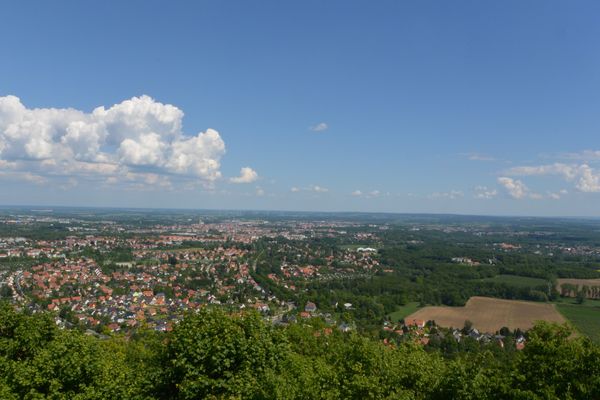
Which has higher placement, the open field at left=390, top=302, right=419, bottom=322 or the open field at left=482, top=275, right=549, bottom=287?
the open field at left=482, top=275, right=549, bottom=287

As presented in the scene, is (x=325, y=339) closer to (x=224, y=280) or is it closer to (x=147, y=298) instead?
(x=147, y=298)

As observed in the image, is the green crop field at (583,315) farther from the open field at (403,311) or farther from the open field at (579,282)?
the open field at (403,311)

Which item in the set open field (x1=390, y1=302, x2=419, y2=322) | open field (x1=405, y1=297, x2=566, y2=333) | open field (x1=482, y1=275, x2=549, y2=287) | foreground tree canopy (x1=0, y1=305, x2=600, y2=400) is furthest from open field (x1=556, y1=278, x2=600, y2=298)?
foreground tree canopy (x1=0, y1=305, x2=600, y2=400)

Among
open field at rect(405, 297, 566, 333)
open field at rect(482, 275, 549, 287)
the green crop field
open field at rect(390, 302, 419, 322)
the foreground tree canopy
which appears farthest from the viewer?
open field at rect(482, 275, 549, 287)

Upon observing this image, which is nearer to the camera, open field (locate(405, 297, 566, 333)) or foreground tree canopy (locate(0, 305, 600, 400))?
foreground tree canopy (locate(0, 305, 600, 400))

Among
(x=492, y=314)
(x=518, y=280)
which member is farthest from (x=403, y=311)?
(x=518, y=280)

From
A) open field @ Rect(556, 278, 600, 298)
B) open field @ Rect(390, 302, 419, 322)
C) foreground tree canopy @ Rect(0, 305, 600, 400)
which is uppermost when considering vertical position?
foreground tree canopy @ Rect(0, 305, 600, 400)

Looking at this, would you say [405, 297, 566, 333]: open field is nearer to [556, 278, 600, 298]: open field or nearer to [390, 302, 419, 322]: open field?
[390, 302, 419, 322]: open field
